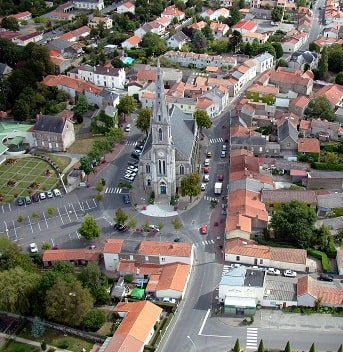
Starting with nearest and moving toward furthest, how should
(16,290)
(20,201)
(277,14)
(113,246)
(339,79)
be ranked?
(16,290), (113,246), (20,201), (339,79), (277,14)

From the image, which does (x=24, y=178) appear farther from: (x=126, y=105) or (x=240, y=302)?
(x=240, y=302)

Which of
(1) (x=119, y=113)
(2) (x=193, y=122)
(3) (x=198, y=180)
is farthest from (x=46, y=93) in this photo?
(3) (x=198, y=180)

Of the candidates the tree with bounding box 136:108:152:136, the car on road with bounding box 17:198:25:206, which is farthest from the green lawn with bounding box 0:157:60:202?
the tree with bounding box 136:108:152:136

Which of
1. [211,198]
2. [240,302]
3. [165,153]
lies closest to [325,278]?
[240,302]

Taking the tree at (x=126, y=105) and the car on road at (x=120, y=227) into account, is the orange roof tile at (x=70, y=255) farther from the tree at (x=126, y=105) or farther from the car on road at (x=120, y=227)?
the tree at (x=126, y=105)

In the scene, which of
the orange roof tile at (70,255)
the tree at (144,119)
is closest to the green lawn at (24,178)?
the tree at (144,119)

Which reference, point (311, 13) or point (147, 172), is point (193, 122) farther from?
point (311, 13)
